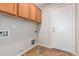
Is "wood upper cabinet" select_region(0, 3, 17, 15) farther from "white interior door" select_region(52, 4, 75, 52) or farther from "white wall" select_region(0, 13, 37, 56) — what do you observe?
"white interior door" select_region(52, 4, 75, 52)

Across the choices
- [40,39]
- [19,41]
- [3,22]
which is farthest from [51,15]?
[3,22]

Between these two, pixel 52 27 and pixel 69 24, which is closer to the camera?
pixel 69 24

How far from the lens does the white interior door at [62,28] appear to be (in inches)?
94.6

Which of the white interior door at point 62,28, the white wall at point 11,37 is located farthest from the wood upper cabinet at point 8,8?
the white interior door at point 62,28

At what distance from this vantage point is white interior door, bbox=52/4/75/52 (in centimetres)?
240

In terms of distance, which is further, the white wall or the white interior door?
the white interior door

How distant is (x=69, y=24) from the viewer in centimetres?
239

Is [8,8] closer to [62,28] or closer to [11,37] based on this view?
[11,37]

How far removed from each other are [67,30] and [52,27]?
0.47 m

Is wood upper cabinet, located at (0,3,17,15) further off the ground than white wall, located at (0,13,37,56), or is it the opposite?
wood upper cabinet, located at (0,3,17,15)

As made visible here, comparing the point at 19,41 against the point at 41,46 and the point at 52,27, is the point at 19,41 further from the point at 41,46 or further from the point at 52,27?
the point at 52,27

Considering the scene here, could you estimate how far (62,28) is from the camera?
2592 millimetres

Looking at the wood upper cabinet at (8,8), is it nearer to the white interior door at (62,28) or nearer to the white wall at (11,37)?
the white wall at (11,37)

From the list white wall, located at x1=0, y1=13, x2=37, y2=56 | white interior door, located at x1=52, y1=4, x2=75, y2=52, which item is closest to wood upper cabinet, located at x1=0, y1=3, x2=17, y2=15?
white wall, located at x1=0, y1=13, x2=37, y2=56
